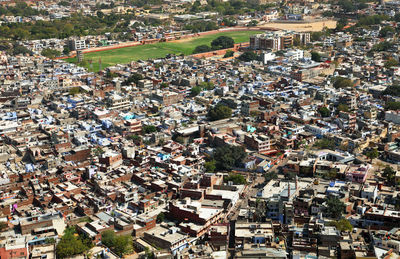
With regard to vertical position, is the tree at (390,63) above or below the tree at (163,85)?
above

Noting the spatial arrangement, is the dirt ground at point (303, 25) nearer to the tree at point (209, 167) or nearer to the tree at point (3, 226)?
the tree at point (209, 167)

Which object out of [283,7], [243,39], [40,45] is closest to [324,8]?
[283,7]

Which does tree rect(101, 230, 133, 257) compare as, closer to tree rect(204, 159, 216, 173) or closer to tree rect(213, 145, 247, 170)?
tree rect(204, 159, 216, 173)

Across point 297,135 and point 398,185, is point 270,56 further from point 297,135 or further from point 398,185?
point 398,185

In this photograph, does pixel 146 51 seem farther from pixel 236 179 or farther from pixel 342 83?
pixel 236 179

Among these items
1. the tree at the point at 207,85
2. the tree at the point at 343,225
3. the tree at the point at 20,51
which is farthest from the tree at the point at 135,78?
the tree at the point at 343,225


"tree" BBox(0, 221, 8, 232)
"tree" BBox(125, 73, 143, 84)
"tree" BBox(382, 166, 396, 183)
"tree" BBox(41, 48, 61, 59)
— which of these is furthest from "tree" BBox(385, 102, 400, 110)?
"tree" BBox(41, 48, 61, 59)

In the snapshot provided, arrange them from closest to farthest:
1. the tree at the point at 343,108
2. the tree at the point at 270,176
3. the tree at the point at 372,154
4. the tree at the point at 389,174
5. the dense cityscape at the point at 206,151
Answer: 1. the dense cityscape at the point at 206,151
2. the tree at the point at 389,174
3. the tree at the point at 270,176
4. the tree at the point at 372,154
5. the tree at the point at 343,108
